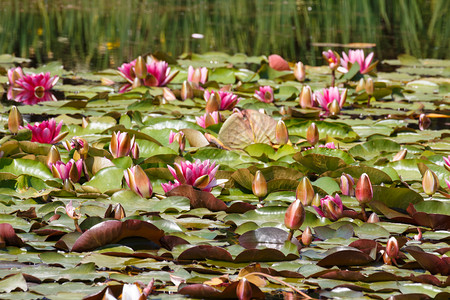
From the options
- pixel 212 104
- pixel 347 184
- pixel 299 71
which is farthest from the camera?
pixel 299 71

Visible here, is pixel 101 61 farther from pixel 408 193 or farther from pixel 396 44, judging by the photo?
pixel 408 193

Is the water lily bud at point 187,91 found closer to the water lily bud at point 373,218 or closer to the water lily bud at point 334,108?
the water lily bud at point 334,108

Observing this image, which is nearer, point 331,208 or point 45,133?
point 331,208

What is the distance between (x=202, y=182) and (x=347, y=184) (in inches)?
21.0

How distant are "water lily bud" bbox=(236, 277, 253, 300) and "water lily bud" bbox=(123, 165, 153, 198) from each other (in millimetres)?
847

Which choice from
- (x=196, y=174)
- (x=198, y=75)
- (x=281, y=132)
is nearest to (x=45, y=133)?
(x=196, y=174)

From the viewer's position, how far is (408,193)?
7.49ft

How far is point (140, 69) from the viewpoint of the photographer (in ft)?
15.0

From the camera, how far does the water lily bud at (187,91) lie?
14.2 feet

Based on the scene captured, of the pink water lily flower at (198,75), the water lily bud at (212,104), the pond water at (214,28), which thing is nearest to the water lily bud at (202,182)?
the water lily bud at (212,104)

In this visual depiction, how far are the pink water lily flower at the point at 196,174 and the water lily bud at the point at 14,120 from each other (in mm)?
1050

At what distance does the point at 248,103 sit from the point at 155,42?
4033 mm

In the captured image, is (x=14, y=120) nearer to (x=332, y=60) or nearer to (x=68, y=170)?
(x=68, y=170)

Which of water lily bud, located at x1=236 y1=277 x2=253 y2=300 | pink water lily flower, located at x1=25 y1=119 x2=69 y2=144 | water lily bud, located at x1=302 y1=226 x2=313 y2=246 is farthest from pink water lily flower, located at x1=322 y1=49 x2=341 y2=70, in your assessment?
water lily bud, located at x1=236 y1=277 x2=253 y2=300
